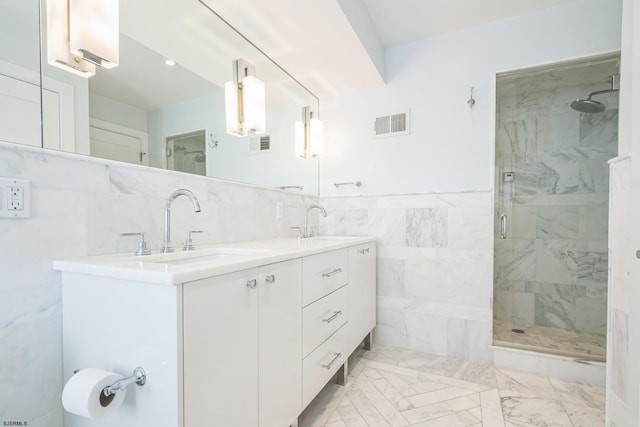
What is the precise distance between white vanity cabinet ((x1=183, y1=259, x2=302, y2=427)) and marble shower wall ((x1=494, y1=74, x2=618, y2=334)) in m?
2.40

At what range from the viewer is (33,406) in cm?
89

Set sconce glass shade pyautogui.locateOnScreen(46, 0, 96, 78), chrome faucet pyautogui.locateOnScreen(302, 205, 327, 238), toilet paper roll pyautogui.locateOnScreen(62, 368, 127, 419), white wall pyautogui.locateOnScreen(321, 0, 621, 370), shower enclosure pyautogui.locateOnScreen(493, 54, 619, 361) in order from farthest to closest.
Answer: shower enclosure pyautogui.locateOnScreen(493, 54, 619, 361) → chrome faucet pyautogui.locateOnScreen(302, 205, 327, 238) → white wall pyautogui.locateOnScreen(321, 0, 621, 370) → sconce glass shade pyautogui.locateOnScreen(46, 0, 96, 78) → toilet paper roll pyautogui.locateOnScreen(62, 368, 127, 419)

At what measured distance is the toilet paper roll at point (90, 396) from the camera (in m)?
0.69

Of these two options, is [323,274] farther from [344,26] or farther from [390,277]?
[344,26]

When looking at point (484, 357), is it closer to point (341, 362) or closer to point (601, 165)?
point (341, 362)

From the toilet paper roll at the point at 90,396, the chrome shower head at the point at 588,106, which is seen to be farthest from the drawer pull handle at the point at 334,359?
the chrome shower head at the point at 588,106

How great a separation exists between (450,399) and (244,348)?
4.53ft

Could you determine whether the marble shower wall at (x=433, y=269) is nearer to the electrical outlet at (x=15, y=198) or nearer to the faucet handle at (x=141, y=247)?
the faucet handle at (x=141, y=247)

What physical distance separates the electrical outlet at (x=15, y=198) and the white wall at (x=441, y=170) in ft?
6.56

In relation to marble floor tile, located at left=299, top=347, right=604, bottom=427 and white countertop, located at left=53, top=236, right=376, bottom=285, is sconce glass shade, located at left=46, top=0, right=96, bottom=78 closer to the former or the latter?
white countertop, located at left=53, top=236, right=376, bottom=285

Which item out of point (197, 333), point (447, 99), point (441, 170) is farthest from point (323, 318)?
point (447, 99)

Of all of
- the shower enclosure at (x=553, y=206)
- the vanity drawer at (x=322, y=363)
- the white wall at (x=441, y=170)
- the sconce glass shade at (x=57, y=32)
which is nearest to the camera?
the sconce glass shade at (x=57, y=32)

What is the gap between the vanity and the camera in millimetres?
729

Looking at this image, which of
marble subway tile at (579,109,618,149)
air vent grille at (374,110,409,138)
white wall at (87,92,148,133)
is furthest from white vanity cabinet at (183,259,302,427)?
marble subway tile at (579,109,618,149)
